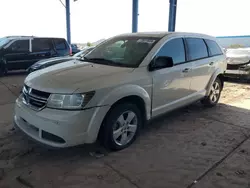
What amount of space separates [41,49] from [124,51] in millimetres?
7374

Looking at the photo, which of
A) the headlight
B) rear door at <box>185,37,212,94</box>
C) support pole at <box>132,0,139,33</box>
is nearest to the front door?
rear door at <box>185,37,212,94</box>

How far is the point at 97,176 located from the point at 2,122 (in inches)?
100

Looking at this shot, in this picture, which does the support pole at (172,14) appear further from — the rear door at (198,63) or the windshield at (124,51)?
the windshield at (124,51)

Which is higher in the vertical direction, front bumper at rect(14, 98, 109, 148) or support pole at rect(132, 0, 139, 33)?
support pole at rect(132, 0, 139, 33)

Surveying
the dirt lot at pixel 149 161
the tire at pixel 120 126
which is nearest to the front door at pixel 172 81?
the tire at pixel 120 126

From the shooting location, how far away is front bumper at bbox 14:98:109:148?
266 centimetres

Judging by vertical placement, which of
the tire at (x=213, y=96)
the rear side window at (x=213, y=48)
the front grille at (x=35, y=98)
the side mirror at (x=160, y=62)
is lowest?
the tire at (x=213, y=96)

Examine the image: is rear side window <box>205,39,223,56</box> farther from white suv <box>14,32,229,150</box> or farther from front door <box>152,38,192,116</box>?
front door <box>152,38,192,116</box>

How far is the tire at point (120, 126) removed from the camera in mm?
2975

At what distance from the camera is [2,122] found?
14.1 feet

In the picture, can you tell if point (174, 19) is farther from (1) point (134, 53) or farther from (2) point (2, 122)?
(2) point (2, 122)

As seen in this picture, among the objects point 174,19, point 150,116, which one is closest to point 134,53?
point 150,116

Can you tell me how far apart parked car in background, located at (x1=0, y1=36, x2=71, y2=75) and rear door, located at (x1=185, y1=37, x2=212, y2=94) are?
724cm

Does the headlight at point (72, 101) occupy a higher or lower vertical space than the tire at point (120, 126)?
higher
